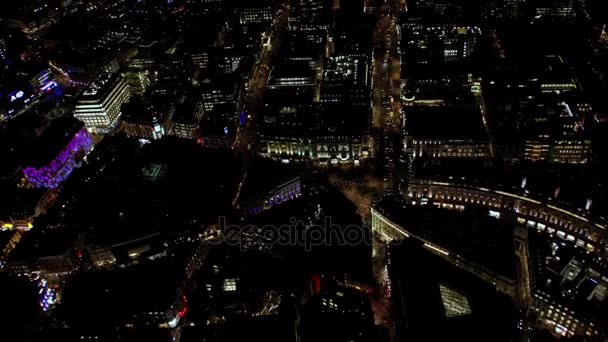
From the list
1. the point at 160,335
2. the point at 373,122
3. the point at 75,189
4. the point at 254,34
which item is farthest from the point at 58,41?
the point at 160,335

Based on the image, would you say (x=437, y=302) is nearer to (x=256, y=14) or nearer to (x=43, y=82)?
(x=256, y=14)

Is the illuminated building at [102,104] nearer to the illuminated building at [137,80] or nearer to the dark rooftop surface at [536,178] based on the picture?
the illuminated building at [137,80]

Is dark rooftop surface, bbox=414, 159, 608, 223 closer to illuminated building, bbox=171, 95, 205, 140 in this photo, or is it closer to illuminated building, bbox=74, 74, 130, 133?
illuminated building, bbox=171, 95, 205, 140

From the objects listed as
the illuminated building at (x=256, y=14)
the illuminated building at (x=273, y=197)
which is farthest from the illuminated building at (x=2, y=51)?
the illuminated building at (x=273, y=197)

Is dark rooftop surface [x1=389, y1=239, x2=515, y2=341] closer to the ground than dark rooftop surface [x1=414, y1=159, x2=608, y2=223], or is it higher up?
closer to the ground

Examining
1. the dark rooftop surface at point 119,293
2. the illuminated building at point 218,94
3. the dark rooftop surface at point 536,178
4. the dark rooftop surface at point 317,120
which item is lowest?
the dark rooftop surface at point 119,293

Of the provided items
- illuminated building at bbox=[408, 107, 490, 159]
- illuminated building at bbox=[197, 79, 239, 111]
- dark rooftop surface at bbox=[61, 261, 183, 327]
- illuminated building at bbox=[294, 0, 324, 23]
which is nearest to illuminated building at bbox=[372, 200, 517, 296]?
illuminated building at bbox=[408, 107, 490, 159]
